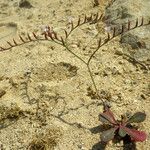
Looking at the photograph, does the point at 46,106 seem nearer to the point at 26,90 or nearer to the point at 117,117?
the point at 26,90

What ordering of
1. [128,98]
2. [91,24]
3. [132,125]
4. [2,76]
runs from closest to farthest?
[132,125] → [128,98] → [2,76] → [91,24]

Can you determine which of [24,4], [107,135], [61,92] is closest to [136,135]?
[107,135]

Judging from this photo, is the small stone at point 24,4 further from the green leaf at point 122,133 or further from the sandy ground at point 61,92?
the green leaf at point 122,133

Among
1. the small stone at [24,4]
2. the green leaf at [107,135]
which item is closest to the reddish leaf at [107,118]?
the green leaf at [107,135]

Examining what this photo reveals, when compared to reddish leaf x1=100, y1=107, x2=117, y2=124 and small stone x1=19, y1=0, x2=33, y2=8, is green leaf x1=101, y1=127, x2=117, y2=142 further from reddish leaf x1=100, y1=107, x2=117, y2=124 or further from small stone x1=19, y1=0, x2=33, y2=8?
small stone x1=19, y1=0, x2=33, y2=8

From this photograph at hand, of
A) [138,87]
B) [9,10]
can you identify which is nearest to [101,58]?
[138,87]
